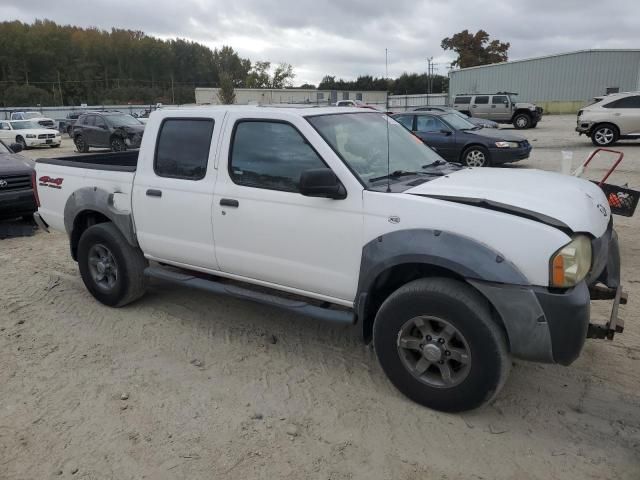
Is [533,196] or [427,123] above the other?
[427,123]

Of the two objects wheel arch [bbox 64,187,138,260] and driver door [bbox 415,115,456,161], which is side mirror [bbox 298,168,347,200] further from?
driver door [bbox 415,115,456,161]

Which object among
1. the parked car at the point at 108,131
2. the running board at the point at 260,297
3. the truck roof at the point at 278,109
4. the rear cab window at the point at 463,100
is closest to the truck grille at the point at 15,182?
the running board at the point at 260,297

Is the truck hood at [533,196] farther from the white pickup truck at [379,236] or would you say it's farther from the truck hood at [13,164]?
the truck hood at [13,164]

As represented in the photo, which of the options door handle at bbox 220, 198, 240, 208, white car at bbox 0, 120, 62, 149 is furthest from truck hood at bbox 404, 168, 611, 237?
white car at bbox 0, 120, 62, 149

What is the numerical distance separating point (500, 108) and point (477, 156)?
17.0 metres

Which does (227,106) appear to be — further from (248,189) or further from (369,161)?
(369,161)

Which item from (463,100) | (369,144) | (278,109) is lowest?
(369,144)

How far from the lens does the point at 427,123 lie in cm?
1385

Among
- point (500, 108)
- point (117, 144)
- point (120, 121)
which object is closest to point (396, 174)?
point (117, 144)

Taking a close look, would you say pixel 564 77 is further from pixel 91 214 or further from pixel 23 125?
pixel 91 214

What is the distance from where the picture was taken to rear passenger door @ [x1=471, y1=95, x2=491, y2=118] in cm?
2842

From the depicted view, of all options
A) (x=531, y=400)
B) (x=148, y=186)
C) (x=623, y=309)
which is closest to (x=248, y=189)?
(x=148, y=186)

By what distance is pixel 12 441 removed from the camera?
3146 mm

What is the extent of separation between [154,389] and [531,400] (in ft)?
8.31
